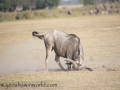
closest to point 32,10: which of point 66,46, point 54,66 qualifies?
point 54,66

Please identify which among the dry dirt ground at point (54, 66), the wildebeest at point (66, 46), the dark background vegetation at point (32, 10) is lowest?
the dark background vegetation at point (32, 10)

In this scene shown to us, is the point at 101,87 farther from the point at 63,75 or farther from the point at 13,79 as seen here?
the point at 13,79

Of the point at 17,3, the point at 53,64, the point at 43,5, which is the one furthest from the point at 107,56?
the point at 43,5

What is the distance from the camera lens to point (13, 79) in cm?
1446

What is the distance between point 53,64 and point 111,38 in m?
8.75

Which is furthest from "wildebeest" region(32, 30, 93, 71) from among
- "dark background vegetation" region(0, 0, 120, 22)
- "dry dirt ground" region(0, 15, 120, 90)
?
"dark background vegetation" region(0, 0, 120, 22)

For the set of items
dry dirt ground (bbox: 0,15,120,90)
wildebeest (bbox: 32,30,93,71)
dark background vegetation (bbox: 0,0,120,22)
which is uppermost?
wildebeest (bbox: 32,30,93,71)

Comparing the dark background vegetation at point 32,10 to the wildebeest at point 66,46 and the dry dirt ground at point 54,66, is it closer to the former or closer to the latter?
the dry dirt ground at point 54,66

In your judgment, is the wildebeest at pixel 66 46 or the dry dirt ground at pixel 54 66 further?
the wildebeest at pixel 66 46

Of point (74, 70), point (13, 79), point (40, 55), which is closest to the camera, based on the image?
point (13, 79)

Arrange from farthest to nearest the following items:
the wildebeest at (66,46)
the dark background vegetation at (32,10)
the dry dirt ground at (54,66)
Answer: the dark background vegetation at (32,10) → the wildebeest at (66,46) → the dry dirt ground at (54,66)

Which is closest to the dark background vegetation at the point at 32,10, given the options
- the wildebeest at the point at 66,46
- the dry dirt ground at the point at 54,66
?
the dry dirt ground at the point at 54,66

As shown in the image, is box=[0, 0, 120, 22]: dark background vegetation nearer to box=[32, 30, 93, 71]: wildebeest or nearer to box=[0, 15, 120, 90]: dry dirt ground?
box=[0, 15, 120, 90]: dry dirt ground

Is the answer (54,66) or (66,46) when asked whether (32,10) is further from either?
(66,46)
